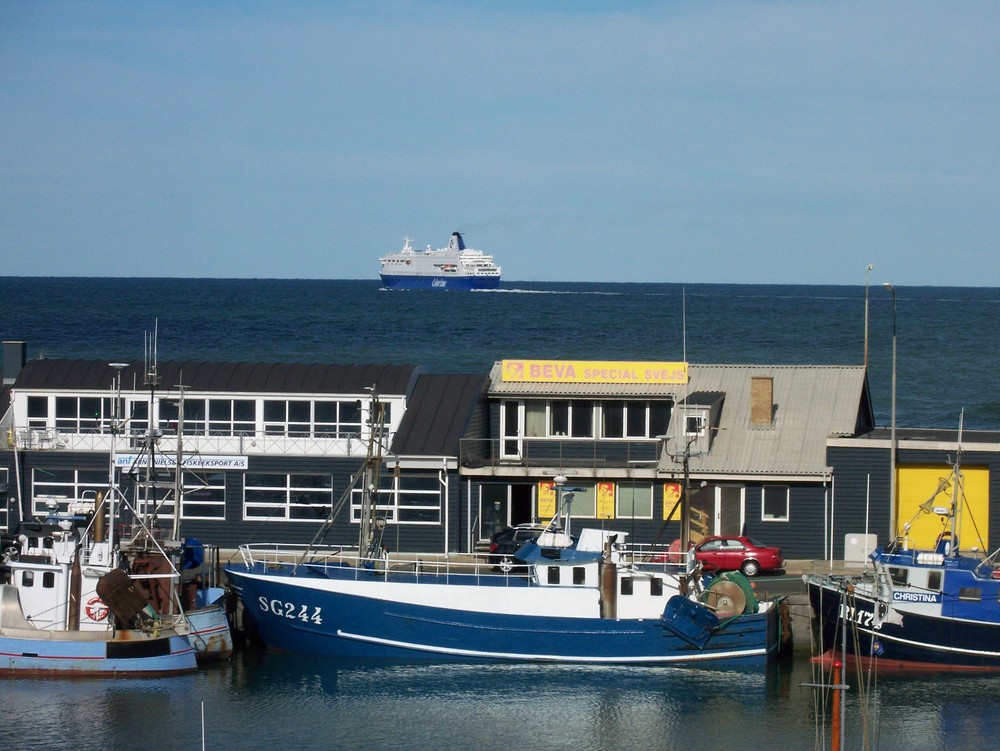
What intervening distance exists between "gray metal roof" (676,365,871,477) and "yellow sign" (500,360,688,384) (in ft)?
2.36

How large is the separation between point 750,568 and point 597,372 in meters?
7.92

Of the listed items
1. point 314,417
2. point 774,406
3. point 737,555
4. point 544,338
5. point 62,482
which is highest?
point 544,338

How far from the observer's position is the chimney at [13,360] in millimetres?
44281

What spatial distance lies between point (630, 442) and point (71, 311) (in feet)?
425

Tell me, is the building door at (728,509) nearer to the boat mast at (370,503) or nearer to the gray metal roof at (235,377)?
the gray metal roof at (235,377)

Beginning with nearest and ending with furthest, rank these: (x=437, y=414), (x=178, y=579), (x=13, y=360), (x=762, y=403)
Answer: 1. (x=178, y=579)
2. (x=437, y=414)
3. (x=762, y=403)
4. (x=13, y=360)

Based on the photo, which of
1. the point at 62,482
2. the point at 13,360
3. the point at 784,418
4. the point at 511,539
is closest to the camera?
the point at 511,539

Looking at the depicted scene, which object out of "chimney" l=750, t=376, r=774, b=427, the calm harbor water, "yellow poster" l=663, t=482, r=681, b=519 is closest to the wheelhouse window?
"yellow poster" l=663, t=482, r=681, b=519

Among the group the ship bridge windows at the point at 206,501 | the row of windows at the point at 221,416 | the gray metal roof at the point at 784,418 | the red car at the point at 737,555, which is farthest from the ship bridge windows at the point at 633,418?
the ship bridge windows at the point at 206,501

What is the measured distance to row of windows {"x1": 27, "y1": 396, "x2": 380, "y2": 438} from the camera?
4100 centimetres

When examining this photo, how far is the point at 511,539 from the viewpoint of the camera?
38.1 meters

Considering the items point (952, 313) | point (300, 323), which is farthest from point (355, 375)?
point (952, 313)

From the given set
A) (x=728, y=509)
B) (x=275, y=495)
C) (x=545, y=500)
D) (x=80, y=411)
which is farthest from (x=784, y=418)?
(x=80, y=411)

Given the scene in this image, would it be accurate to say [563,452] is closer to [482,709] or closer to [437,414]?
[437,414]
